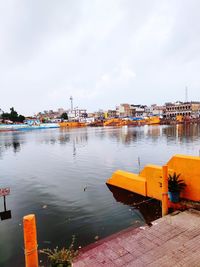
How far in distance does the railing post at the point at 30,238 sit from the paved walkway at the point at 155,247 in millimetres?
1970

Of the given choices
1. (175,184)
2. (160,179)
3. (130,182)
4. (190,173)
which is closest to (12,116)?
(130,182)

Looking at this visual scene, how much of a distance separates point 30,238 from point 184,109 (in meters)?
191

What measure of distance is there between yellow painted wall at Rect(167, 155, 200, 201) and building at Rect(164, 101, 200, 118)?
582 feet

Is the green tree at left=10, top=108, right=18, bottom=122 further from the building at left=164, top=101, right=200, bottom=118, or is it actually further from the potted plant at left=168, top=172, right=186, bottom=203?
the potted plant at left=168, top=172, right=186, bottom=203

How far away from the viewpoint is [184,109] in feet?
589

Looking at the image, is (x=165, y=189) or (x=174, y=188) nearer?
(x=165, y=189)

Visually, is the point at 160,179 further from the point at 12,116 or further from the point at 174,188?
the point at 12,116

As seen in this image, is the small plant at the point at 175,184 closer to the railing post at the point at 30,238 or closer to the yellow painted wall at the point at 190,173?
the yellow painted wall at the point at 190,173

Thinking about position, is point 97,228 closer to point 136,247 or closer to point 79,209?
point 79,209

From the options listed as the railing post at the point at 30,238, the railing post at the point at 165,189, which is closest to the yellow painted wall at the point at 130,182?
the railing post at the point at 165,189

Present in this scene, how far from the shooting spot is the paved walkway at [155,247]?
5980mm

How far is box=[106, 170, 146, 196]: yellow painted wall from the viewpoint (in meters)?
12.4

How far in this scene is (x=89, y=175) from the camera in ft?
66.6

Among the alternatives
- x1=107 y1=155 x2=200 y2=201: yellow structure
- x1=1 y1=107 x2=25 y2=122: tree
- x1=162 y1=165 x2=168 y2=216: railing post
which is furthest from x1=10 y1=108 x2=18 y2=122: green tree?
x1=162 y1=165 x2=168 y2=216: railing post
